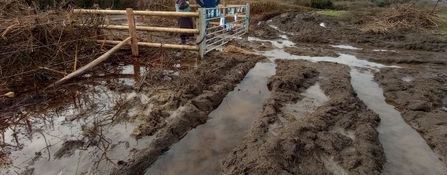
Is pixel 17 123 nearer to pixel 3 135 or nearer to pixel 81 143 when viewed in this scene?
pixel 3 135

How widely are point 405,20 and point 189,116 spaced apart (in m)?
12.1

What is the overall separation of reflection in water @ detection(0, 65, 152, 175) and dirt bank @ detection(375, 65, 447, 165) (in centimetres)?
372

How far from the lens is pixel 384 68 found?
6.51m

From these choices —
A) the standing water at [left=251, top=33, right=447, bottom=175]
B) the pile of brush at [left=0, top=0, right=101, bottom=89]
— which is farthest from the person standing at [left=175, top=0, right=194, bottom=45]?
the standing water at [left=251, top=33, right=447, bottom=175]

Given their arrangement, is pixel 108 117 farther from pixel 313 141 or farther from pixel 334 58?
pixel 334 58

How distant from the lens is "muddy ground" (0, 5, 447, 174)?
2887 millimetres

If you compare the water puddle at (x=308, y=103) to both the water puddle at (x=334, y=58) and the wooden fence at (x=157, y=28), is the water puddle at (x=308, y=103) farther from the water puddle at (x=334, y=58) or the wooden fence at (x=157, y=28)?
the wooden fence at (x=157, y=28)

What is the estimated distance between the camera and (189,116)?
3.81 metres

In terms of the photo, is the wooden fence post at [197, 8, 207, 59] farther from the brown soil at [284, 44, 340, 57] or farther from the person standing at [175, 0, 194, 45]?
the brown soil at [284, 44, 340, 57]

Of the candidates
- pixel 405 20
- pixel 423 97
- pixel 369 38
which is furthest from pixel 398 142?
pixel 405 20

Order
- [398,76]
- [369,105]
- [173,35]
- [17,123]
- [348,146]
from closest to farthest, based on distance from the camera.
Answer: [348,146], [17,123], [369,105], [398,76], [173,35]

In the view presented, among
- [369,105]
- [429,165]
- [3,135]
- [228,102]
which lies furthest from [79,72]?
[429,165]

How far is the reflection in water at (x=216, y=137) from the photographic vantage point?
2.88m

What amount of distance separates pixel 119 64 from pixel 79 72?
54.4 inches
